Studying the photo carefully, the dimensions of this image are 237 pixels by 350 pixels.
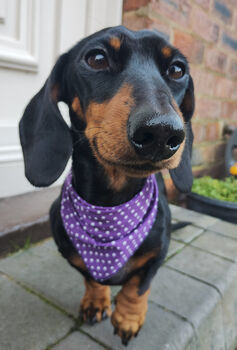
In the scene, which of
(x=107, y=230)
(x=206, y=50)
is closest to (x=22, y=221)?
(x=107, y=230)

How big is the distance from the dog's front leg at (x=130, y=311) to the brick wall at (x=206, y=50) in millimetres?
1861

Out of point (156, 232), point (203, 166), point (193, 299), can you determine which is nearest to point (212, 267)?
point (193, 299)

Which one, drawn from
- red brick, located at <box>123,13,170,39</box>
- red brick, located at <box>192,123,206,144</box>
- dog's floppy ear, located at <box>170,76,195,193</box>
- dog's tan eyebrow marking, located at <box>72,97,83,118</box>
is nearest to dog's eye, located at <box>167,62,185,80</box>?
dog's floppy ear, located at <box>170,76,195,193</box>

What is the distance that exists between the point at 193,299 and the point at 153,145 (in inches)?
39.7

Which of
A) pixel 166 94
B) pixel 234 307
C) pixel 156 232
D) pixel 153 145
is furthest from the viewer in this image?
pixel 234 307

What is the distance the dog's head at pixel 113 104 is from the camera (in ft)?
2.82

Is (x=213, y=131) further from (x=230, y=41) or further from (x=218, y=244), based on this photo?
(x=218, y=244)

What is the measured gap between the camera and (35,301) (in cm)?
144

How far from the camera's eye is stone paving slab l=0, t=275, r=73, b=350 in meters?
1.20

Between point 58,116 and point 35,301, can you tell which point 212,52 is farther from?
point 35,301

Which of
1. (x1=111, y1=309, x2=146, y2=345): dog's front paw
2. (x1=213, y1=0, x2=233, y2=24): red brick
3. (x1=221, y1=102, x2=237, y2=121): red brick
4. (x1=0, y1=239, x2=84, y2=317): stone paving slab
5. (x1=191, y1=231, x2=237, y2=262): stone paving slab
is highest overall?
(x1=213, y1=0, x2=233, y2=24): red brick

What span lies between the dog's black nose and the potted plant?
1.99 meters

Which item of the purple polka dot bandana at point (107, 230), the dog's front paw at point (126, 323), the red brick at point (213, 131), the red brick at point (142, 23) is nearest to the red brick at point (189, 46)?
the red brick at point (142, 23)

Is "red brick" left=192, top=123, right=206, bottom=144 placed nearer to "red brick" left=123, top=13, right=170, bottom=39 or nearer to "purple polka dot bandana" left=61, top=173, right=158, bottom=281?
→ "red brick" left=123, top=13, right=170, bottom=39
